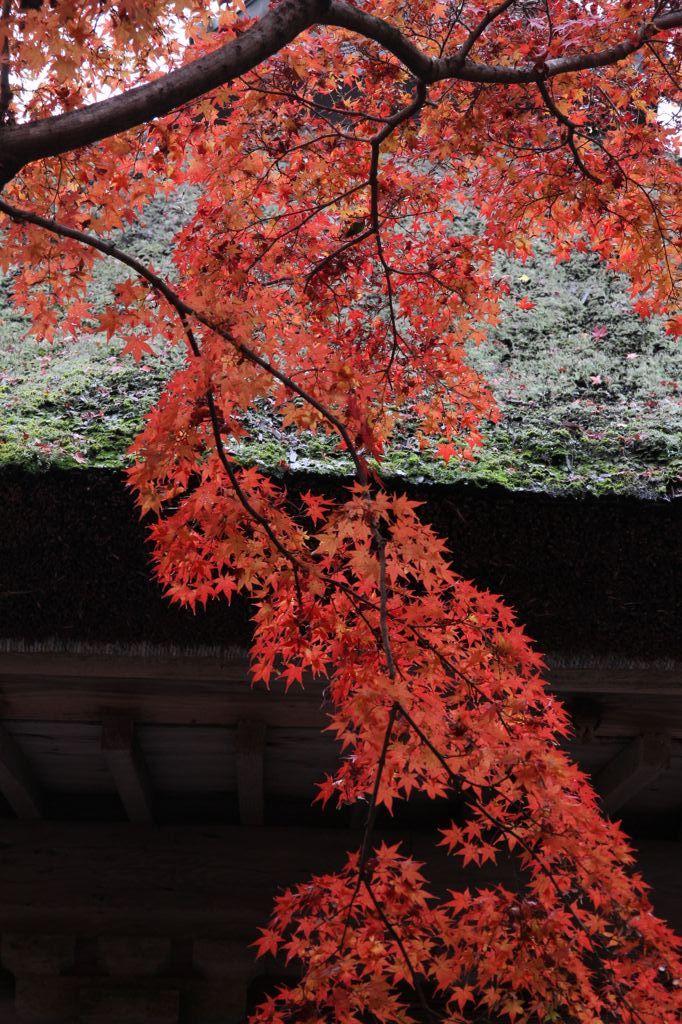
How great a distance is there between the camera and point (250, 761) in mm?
2809

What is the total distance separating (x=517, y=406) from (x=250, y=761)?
1.40 m

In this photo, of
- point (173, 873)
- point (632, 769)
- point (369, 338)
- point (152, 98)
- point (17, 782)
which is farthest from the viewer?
point (173, 873)

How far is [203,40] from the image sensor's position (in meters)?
2.16

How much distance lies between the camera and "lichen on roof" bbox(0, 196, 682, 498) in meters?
2.27

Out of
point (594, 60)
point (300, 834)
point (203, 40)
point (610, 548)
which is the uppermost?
point (203, 40)

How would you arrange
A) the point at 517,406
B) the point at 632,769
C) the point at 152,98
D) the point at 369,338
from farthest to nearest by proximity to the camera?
the point at 632,769, the point at 517,406, the point at 369,338, the point at 152,98

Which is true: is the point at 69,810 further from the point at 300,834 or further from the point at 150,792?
the point at 300,834

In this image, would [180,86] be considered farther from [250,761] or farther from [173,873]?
[173,873]

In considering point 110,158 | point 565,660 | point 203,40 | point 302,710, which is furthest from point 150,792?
point 203,40

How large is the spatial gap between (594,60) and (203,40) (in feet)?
3.17

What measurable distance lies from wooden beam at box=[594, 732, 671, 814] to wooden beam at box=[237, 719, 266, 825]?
1.16 meters

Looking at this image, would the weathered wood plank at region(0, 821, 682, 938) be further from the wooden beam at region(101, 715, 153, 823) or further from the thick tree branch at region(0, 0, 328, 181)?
the thick tree branch at region(0, 0, 328, 181)

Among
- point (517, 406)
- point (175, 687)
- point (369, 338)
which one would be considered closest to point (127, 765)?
point (175, 687)

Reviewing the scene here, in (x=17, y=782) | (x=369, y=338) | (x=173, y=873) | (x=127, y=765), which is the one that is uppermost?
(x=369, y=338)
